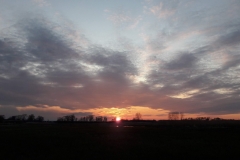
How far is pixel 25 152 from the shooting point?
76.7ft

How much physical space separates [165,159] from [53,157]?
11.0 m

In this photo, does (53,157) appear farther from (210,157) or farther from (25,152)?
(210,157)

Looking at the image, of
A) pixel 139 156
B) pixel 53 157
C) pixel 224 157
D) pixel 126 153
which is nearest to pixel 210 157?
pixel 224 157

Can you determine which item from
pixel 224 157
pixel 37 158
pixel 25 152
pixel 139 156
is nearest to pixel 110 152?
pixel 139 156

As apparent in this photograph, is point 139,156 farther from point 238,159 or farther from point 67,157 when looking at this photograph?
point 238,159

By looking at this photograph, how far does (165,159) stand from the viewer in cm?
1978

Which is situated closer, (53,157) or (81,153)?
(53,157)

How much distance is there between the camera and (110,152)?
75.5 ft

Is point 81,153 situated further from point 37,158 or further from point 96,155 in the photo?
point 37,158

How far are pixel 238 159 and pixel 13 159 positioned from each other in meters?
21.6

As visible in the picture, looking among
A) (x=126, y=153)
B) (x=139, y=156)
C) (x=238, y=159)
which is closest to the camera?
(x=238, y=159)

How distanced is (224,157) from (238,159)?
137 cm

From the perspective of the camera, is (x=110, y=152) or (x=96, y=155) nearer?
(x=96, y=155)

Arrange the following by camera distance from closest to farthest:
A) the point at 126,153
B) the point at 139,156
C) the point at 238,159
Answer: the point at 238,159 → the point at 139,156 → the point at 126,153
